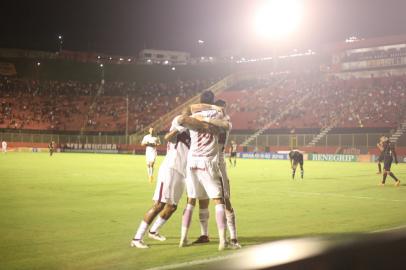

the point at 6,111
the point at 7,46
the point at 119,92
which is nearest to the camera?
the point at 6,111

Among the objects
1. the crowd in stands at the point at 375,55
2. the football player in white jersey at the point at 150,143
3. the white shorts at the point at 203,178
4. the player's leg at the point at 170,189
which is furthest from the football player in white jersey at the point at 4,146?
the white shorts at the point at 203,178

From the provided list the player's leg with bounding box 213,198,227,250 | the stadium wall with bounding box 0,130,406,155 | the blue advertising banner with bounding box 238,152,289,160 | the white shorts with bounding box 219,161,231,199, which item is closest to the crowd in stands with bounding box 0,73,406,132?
the stadium wall with bounding box 0,130,406,155

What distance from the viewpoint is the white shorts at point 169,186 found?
26.6 feet

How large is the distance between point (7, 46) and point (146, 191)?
85.6 metres

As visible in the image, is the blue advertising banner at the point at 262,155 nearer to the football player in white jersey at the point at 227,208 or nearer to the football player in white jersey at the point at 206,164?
the football player in white jersey at the point at 227,208

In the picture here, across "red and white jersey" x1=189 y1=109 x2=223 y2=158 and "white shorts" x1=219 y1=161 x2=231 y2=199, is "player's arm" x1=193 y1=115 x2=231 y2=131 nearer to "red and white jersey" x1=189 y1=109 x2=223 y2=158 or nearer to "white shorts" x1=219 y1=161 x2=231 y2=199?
"red and white jersey" x1=189 y1=109 x2=223 y2=158

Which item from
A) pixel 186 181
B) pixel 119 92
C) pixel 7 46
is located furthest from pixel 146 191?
pixel 7 46

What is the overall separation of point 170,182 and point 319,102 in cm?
5652

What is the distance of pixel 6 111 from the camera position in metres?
73.0

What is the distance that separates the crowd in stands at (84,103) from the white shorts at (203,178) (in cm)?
6542

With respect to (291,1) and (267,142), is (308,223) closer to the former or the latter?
(291,1)

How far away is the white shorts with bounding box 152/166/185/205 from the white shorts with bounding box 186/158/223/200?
1.40 feet

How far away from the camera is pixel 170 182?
8227 millimetres

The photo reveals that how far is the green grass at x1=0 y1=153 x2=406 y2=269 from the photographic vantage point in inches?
292
